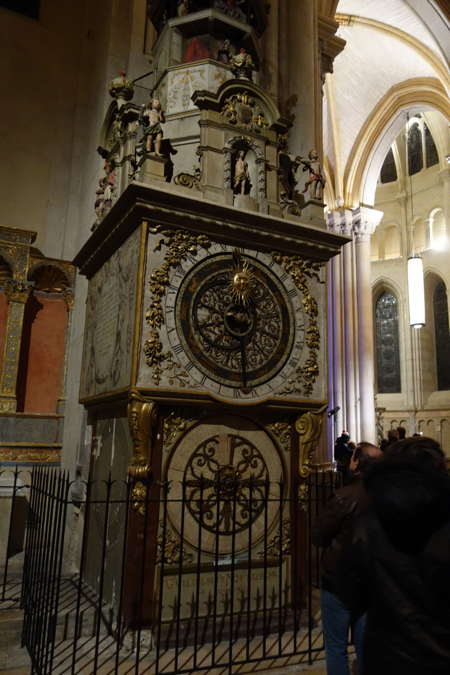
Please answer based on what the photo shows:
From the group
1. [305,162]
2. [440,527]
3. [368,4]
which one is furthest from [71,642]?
[368,4]

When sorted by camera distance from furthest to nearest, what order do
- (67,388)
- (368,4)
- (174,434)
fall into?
(368,4), (67,388), (174,434)

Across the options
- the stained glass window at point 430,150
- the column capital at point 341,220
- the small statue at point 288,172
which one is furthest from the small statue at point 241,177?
the stained glass window at point 430,150

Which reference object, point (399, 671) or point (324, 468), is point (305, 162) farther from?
point (399, 671)

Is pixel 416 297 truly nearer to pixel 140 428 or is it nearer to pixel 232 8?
pixel 232 8

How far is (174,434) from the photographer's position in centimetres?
401

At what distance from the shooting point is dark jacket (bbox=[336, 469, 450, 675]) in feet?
5.23

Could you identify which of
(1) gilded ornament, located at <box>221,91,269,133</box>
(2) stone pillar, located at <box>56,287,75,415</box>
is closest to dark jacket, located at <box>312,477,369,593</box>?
(1) gilded ornament, located at <box>221,91,269,133</box>

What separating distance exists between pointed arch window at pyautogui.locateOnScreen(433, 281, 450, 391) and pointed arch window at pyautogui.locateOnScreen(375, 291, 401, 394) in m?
1.65

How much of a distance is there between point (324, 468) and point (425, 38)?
1302cm

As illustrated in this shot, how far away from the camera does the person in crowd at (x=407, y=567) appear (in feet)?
5.24

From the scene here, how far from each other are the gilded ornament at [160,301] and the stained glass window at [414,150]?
2129 centimetres

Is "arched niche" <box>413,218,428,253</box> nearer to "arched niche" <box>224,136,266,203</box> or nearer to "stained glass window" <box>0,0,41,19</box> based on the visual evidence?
"stained glass window" <box>0,0,41,19</box>

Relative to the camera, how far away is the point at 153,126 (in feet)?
14.4

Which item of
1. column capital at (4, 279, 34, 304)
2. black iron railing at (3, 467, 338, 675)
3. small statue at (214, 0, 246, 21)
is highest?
small statue at (214, 0, 246, 21)
